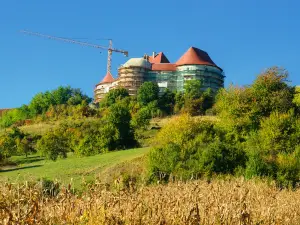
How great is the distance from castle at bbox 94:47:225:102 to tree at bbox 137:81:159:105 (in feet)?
27.5

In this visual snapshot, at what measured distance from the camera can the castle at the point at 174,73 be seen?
102 metres

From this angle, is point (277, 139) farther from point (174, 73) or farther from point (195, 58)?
point (195, 58)

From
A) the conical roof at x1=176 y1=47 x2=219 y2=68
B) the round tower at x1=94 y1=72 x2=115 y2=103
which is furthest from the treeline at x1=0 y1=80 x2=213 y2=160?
the conical roof at x1=176 y1=47 x2=219 y2=68

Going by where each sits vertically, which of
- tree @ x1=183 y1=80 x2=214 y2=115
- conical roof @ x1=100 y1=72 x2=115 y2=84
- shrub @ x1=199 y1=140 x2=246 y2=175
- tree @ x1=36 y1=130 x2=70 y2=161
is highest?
conical roof @ x1=100 y1=72 x2=115 y2=84

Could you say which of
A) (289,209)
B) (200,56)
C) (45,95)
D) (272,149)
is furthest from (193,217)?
(45,95)

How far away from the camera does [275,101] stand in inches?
2019

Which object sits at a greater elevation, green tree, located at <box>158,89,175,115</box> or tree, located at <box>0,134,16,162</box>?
green tree, located at <box>158,89,175,115</box>

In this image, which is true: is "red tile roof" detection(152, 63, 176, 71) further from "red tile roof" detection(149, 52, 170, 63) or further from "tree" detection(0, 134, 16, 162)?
"tree" detection(0, 134, 16, 162)

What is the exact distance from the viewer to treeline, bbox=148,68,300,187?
1297 inches

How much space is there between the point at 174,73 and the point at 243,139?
55804 mm

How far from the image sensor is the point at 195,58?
347 feet

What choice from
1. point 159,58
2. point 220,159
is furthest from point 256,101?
point 159,58

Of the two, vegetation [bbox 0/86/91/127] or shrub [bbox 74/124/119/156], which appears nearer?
shrub [bbox 74/124/119/156]

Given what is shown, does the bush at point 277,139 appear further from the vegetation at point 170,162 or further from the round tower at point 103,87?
the round tower at point 103,87
